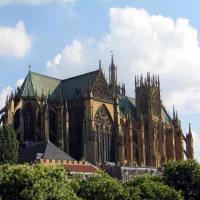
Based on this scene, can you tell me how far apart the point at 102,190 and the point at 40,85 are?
5307cm

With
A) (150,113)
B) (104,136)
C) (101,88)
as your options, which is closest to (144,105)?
(150,113)

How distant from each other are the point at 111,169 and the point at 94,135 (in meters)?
8.68

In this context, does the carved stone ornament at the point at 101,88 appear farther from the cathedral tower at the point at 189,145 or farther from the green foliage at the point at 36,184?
the green foliage at the point at 36,184

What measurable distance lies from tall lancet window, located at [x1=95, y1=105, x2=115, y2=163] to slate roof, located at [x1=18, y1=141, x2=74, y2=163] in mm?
15796

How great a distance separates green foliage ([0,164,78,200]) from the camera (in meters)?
42.3

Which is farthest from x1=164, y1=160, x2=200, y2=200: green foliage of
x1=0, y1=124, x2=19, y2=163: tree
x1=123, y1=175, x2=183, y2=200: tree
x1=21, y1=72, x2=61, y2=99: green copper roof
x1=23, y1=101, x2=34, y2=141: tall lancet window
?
x1=21, y1=72, x2=61, y2=99: green copper roof

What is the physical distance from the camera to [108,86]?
98.3 m

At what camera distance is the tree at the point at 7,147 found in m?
66.6

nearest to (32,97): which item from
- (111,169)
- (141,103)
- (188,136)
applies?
(111,169)

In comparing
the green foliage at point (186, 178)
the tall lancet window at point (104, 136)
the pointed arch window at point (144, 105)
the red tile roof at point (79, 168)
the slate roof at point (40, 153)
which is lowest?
the green foliage at point (186, 178)

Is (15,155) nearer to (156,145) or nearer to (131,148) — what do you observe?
(131,148)

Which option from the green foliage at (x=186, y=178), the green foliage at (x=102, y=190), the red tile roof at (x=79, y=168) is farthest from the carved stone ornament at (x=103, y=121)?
the green foliage at (x=102, y=190)

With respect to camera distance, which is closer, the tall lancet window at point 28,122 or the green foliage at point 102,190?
the green foliage at point 102,190

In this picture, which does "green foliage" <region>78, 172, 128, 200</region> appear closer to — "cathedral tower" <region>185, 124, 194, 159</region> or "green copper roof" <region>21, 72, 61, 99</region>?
"green copper roof" <region>21, 72, 61, 99</region>
